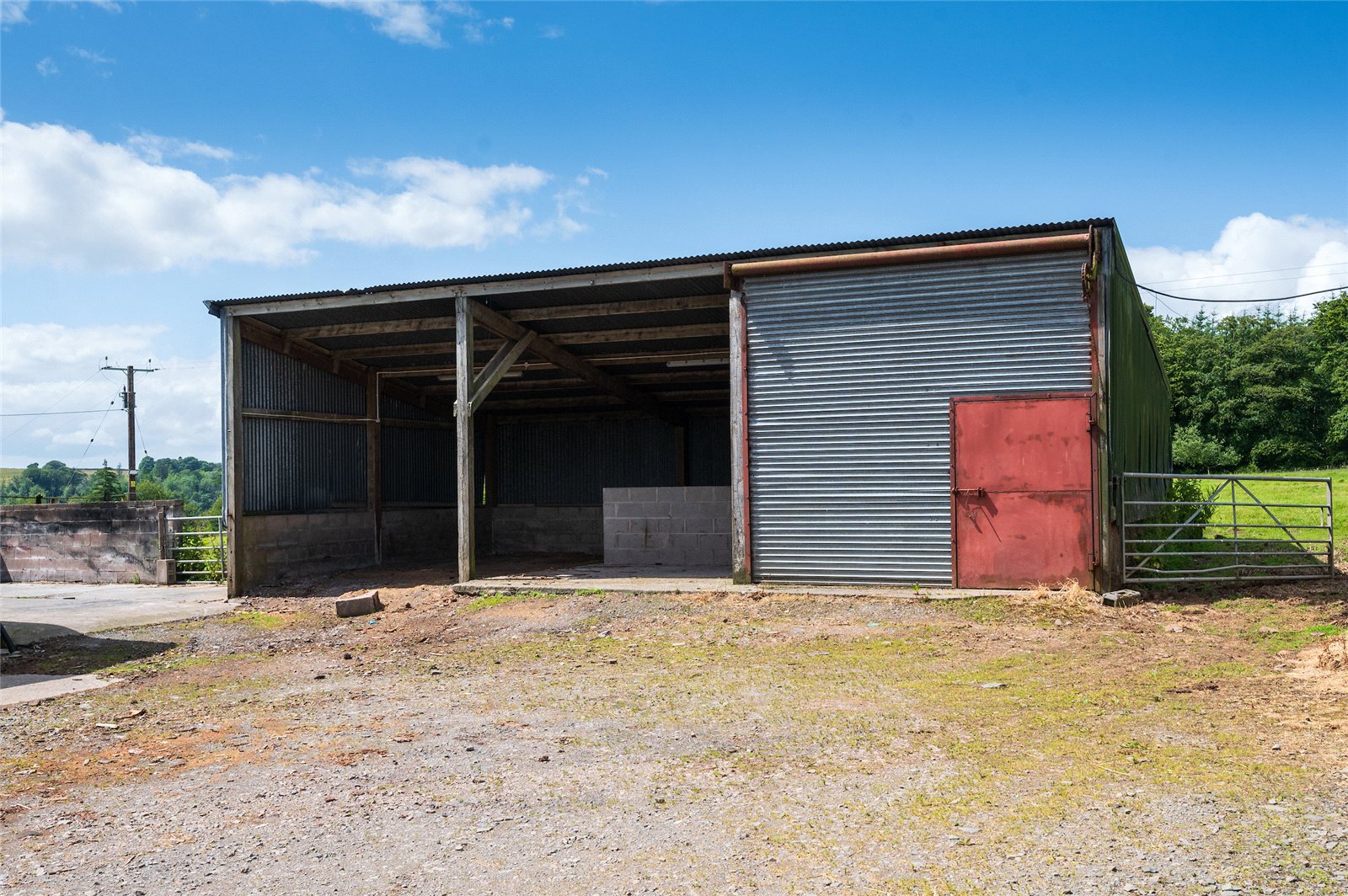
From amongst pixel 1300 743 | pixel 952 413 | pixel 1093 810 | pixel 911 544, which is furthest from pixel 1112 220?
pixel 1093 810

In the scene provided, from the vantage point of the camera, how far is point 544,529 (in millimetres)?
24109

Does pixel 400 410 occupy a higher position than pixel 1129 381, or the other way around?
pixel 400 410

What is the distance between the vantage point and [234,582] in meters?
16.2

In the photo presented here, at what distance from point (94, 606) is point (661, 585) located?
29.3 feet

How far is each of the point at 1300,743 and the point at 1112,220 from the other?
7872mm

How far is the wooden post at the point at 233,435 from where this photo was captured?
16.3 metres

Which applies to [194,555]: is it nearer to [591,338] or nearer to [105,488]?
[591,338]

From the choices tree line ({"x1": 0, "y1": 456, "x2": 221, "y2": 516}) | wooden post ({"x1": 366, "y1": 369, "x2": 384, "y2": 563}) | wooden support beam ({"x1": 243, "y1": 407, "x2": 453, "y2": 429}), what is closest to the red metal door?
wooden support beam ({"x1": 243, "y1": 407, "x2": 453, "y2": 429})

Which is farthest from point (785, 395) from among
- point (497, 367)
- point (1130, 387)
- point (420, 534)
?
point (420, 534)

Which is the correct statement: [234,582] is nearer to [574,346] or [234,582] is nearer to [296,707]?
[574,346]

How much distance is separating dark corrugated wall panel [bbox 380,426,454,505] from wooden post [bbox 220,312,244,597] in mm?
4430

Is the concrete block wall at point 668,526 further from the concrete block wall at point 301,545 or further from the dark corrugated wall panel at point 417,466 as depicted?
the dark corrugated wall panel at point 417,466

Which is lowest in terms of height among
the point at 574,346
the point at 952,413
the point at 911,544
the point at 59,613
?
the point at 59,613

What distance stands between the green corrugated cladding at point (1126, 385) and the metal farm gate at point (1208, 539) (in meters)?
0.28
